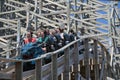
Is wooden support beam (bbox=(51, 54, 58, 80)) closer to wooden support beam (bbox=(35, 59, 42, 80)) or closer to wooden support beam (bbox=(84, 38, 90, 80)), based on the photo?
wooden support beam (bbox=(35, 59, 42, 80))

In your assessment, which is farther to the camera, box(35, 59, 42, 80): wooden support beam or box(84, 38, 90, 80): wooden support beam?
box(84, 38, 90, 80): wooden support beam

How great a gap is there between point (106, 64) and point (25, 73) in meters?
6.34

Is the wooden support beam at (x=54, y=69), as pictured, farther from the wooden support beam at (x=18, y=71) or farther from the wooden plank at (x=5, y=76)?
the wooden plank at (x=5, y=76)

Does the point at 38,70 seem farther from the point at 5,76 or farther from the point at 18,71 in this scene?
the point at 5,76

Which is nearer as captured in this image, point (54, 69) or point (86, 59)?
point (54, 69)

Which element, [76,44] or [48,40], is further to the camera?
[76,44]

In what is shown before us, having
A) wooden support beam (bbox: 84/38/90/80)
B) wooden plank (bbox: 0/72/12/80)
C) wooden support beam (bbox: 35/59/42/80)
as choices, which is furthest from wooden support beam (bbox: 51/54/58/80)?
wooden support beam (bbox: 84/38/90/80)

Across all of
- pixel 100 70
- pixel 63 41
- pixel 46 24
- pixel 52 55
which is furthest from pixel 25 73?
pixel 46 24

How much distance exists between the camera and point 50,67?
8.04m

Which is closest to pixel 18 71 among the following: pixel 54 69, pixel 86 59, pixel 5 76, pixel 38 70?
pixel 5 76

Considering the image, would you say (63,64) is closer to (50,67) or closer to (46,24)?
(50,67)

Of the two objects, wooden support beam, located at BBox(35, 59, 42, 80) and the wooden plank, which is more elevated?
the wooden plank

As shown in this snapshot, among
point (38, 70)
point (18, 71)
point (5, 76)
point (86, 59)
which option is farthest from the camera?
point (86, 59)

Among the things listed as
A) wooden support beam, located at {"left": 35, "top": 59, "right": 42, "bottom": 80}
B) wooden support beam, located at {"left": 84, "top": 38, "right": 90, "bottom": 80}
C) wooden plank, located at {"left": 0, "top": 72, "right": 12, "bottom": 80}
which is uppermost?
wooden plank, located at {"left": 0, "top": 72, "right": 12, "bottom": 80}
